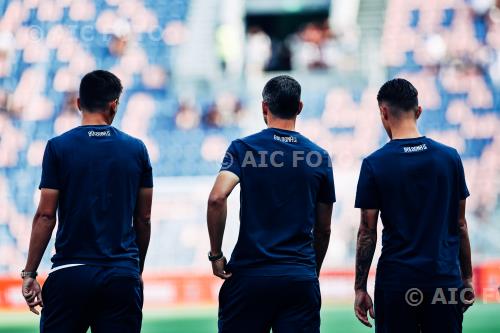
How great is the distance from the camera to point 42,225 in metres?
3.96

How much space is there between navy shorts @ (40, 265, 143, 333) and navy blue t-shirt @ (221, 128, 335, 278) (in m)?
0.50

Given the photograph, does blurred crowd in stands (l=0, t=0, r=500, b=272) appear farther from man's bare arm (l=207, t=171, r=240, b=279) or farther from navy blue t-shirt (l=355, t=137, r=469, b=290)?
man's bare arm (l=207, t=171, r=240, b=279)

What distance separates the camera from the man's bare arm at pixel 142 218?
411cm

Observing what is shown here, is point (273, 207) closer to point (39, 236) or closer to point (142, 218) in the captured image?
point (142, 218)

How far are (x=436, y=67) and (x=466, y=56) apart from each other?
543 millimetres

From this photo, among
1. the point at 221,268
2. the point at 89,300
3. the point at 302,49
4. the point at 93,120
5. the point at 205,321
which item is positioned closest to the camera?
the point at 89,300

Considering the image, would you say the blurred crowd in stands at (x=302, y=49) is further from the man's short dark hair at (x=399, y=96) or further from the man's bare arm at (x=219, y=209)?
the man's bare arm at (x=219, y=209)

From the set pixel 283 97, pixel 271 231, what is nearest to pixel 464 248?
pixel 271 231

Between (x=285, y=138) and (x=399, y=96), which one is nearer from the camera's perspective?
(x=285, y=138)

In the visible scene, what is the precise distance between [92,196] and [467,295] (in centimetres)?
180

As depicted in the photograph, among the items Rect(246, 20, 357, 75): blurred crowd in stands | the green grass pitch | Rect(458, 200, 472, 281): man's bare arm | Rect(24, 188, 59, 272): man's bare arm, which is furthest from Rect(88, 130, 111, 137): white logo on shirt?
Rect(246, 20, 357, 75): blurred crowd in stands

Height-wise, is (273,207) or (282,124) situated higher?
(282,124)

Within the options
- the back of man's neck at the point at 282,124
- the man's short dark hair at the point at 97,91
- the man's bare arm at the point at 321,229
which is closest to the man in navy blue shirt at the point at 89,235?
the man's short dark hair at the point at 97,91

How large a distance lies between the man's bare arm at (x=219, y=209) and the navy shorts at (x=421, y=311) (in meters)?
0.76
